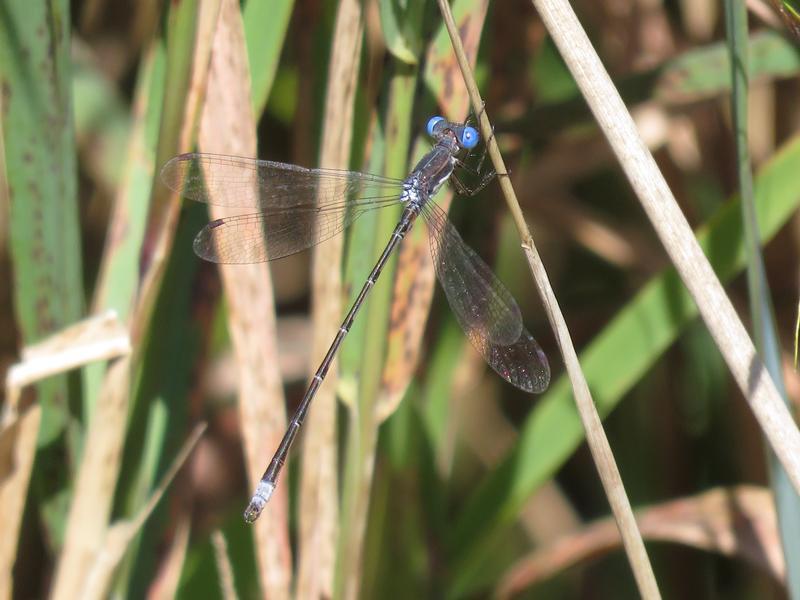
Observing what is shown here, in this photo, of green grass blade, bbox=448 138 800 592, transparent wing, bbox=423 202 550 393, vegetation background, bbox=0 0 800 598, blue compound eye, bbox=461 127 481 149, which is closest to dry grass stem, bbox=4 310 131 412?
vegetation background, bbox=0 0 800 598

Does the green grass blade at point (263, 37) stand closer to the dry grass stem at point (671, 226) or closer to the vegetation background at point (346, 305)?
the vegetation background at point (346, 305)

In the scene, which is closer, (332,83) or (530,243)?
(530,243)

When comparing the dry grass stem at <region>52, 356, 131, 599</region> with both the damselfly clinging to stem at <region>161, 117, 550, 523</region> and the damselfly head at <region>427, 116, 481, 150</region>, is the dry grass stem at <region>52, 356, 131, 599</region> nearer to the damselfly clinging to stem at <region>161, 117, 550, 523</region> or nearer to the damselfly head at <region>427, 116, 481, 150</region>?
the damselfly clinging to stem at <region>161, 117, 550, 523</region>

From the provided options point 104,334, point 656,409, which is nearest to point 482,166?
point 104,334

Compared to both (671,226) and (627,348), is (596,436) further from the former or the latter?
(627,348)

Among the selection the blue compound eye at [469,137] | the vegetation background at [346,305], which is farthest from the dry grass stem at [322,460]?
the blue compound eye at [469,137]

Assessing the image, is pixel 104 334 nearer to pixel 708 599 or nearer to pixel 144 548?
pixel 144 548

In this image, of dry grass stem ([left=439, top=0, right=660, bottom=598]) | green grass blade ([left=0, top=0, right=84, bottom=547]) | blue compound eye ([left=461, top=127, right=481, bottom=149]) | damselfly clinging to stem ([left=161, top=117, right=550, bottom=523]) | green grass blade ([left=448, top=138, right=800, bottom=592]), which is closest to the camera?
dry grass stem ([left=439, top=0, right=660, bottom=598])
